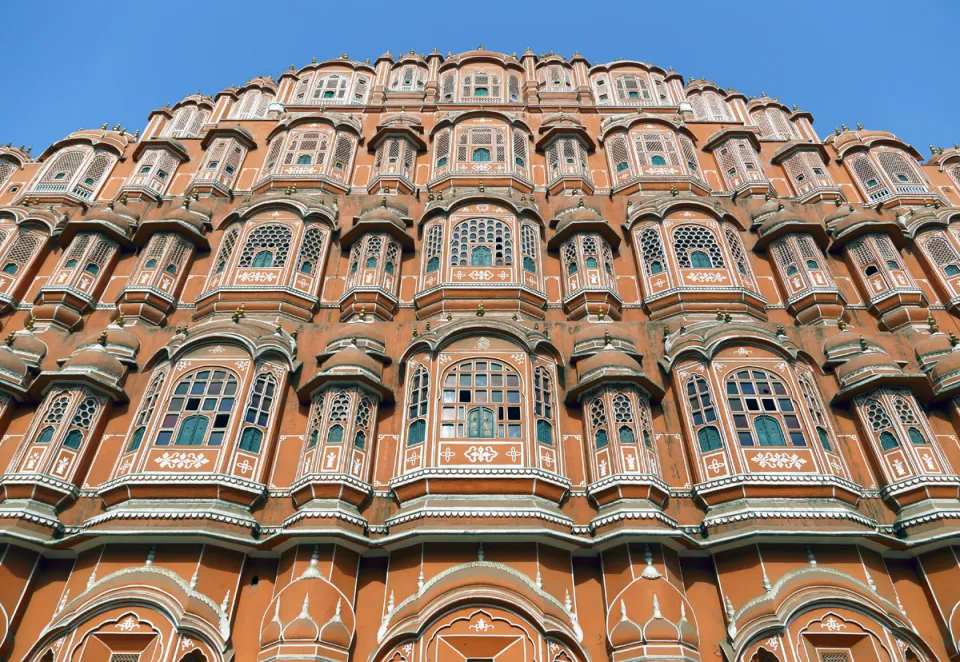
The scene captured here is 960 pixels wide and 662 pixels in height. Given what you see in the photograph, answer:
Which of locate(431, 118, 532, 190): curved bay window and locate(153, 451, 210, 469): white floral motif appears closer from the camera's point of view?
locate(153, 451, 210, 469): white floral motif

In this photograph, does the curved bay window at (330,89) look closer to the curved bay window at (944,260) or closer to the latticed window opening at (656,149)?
the latticed window opening at (656,149)

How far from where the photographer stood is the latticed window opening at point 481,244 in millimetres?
20094

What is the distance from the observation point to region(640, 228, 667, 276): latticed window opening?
2027cm

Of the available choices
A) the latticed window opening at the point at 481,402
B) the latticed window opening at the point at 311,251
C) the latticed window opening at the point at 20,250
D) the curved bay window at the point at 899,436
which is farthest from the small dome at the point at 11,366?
the curved bay window at the point at 899,436

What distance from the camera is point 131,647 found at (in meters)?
13.0

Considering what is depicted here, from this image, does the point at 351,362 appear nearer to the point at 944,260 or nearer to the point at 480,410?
the point at 480,410

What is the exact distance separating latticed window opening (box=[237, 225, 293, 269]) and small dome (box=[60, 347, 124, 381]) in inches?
179

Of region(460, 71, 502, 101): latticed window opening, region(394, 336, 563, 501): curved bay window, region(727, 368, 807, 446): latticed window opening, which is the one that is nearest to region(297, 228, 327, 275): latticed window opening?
region(394, 336, 563, 501): curved bay window

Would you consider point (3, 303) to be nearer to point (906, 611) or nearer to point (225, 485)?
point (225, 485)

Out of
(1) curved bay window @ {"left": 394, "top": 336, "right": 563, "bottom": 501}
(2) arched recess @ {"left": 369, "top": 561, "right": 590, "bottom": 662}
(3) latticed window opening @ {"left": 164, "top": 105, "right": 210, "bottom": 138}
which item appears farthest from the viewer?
(3) latticed window opening @ {"left": 164, "top": 105, "right": 210, "bottom": 138}

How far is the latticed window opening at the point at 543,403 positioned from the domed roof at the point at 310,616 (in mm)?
5175

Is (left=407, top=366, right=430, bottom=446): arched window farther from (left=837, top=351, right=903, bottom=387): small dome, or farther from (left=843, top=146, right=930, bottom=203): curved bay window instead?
(left=843, top=146, right=930, bottom=203): curved bay window

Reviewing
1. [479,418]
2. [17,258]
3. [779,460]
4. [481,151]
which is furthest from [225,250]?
[779,460]

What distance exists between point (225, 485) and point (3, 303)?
1006 centimetres
